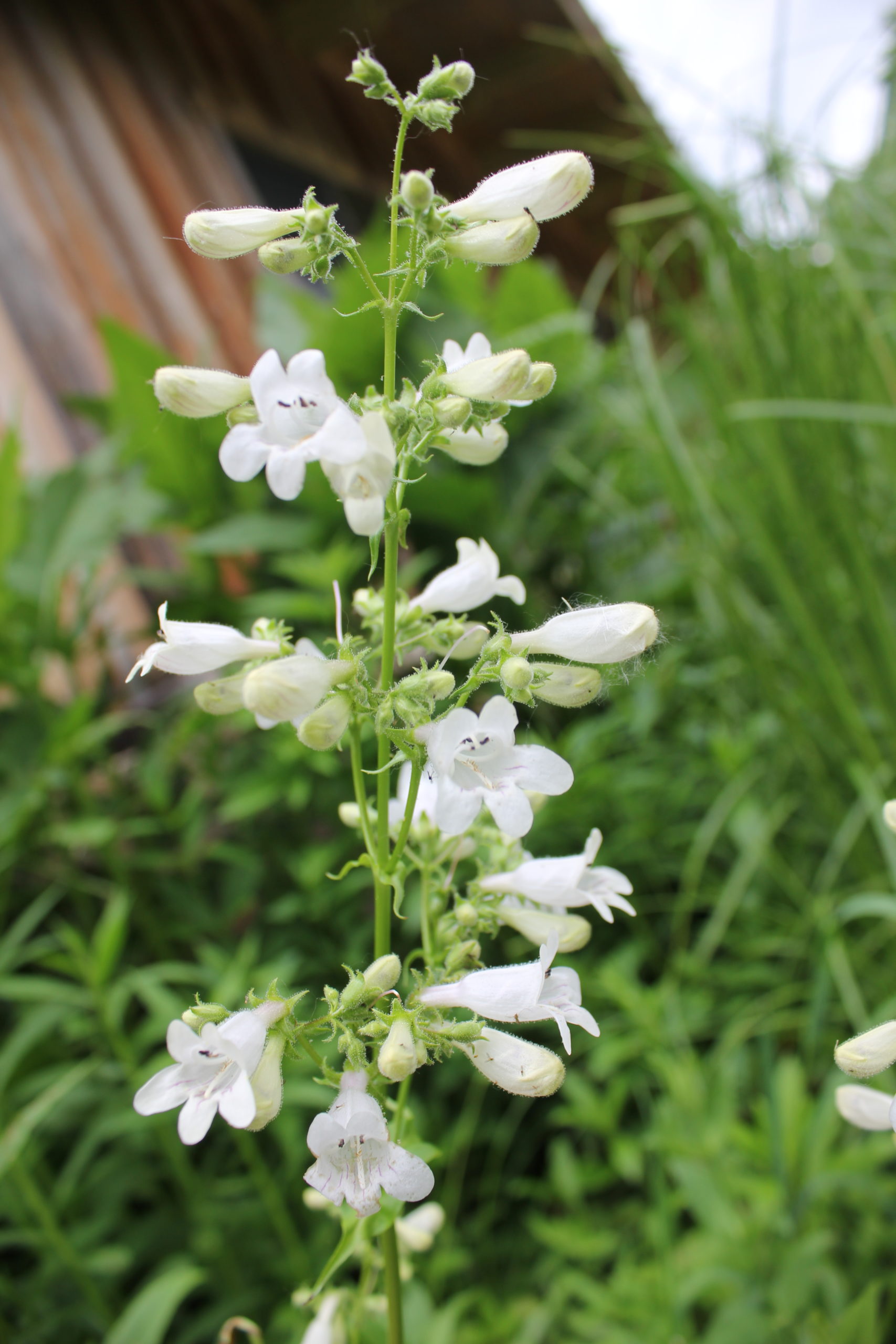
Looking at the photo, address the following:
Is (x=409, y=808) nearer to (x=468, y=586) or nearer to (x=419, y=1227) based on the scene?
(x=468, y=586)

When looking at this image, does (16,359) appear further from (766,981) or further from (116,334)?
(766,981)

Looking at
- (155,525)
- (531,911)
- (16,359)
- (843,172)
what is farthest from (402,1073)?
(16,359)

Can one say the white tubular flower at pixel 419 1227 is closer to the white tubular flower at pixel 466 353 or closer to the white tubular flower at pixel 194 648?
the white tubular flower at pixel 194 648

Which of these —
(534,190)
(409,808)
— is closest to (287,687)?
(409,808)

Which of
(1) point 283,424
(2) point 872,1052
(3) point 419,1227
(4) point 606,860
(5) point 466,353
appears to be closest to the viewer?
(2) point 872,1052

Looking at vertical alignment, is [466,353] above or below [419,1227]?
above

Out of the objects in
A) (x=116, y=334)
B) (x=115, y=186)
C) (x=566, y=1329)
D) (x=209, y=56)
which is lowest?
(x=566, y=1329)

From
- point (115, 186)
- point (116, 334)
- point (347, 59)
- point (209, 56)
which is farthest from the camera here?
point (347, 59)
